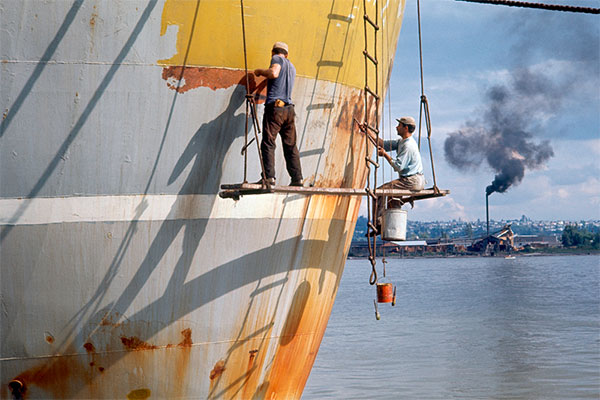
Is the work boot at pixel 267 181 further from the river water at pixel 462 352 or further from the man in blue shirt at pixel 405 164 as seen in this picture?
the river water at pixel 462 352

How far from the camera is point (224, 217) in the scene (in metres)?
8.52

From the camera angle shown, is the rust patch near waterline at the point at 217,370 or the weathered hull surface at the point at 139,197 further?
the rust patch near waterline at the point at 217,370

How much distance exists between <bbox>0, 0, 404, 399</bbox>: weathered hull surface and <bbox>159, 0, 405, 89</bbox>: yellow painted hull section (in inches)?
0.6

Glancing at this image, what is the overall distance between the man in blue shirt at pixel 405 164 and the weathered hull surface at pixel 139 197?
3.26ft

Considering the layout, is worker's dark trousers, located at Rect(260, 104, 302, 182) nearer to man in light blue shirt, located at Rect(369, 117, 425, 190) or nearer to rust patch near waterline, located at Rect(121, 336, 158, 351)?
man in light blue shirt, located at Rect(369, 117, 425, 190)

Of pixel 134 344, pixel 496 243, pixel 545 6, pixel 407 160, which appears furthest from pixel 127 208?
pixel 496 243

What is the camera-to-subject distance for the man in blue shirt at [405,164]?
926cm

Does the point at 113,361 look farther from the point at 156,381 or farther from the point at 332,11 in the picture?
the point at 332,11

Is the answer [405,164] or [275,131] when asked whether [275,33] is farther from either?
[405,164]

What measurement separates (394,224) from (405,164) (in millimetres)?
710

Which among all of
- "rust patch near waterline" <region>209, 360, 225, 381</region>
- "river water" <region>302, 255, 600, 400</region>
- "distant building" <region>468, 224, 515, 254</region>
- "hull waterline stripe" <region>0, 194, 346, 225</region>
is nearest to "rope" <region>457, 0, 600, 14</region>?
"hull waterline stripe" <region>0, 194, 346, 225</region>

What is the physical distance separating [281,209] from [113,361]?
94.3 inches

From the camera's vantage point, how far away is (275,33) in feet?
28.3

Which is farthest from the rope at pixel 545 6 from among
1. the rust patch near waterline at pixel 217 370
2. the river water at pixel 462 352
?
the river water at pixel 462 352
